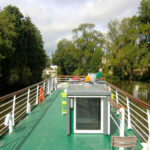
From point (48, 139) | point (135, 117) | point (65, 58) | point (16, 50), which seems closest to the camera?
point (48, 139)

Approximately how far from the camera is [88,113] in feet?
11.2

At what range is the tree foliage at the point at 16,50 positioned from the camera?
52.5 ft

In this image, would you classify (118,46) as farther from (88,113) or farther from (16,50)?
(88,113)

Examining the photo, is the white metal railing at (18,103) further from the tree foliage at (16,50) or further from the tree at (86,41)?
the tree at (86,41)

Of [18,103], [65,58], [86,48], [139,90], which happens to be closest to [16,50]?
[18,103]

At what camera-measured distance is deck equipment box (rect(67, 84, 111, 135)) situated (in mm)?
3383

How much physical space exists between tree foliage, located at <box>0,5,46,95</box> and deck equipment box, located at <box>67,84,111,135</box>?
13.2 m

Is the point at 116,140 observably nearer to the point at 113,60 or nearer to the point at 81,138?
the point at 81,138

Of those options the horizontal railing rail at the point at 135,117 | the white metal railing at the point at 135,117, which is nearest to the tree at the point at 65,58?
the horizontal railing rail at the point at 135,117

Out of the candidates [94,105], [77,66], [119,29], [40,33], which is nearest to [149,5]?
[119,29]

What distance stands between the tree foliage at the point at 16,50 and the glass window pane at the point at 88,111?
13280 millimetres

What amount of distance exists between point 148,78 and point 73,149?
2634cm

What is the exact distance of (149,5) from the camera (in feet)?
78.1

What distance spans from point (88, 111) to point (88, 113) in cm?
5
